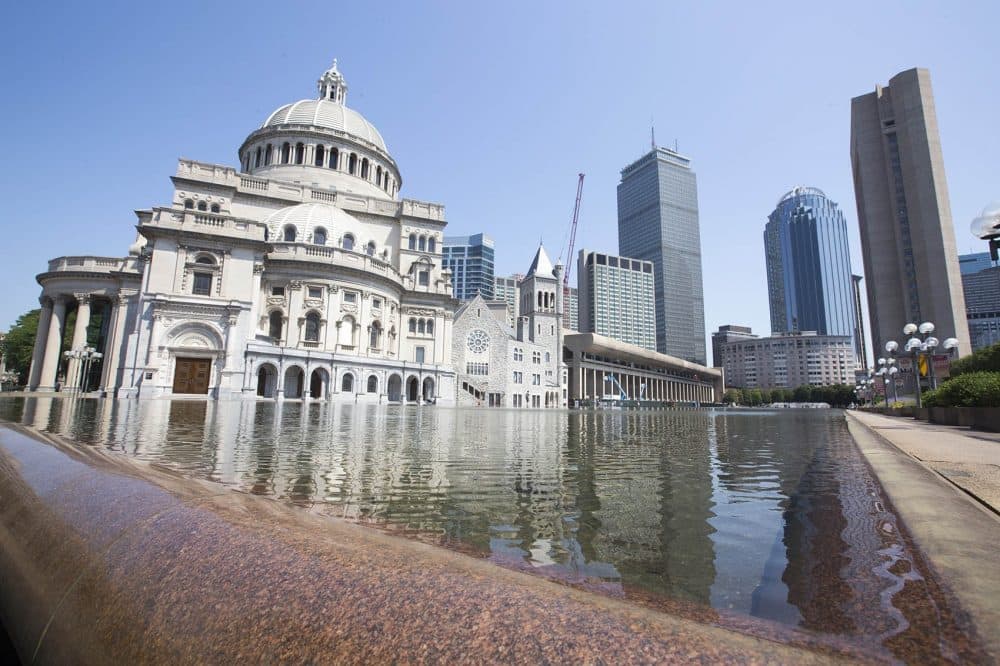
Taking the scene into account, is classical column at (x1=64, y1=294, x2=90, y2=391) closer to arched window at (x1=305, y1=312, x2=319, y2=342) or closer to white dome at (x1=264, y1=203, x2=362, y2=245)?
white dome at (x1=264, y1=203, x2=362, y2=245)

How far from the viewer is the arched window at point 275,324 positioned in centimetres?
4626

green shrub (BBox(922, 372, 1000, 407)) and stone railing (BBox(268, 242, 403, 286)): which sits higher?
stone railing (BBox(268, 242, 403, 286))

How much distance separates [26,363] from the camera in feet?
192

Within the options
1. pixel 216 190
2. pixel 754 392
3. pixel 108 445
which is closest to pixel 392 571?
pixel 108 445

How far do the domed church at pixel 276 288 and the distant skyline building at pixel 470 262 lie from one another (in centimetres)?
→ 9732

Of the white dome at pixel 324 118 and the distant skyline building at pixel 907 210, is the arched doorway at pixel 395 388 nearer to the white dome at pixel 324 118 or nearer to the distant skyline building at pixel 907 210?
the white dome at pixel 324 118

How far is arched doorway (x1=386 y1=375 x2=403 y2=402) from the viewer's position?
49906 millimetres

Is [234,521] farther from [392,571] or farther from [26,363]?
[26,363]

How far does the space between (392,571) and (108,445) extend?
7.74 metres

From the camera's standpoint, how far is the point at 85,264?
46719 millimetres

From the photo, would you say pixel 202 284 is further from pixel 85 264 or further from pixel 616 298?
pixel 616 298

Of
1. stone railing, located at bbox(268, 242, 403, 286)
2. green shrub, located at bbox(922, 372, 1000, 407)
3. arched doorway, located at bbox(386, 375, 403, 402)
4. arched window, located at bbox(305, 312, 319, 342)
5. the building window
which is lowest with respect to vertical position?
green shrub, located at bbox(922, 372, 1000, 407)

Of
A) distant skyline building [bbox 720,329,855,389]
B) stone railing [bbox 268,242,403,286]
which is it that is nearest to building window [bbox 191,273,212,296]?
stone railing [bbox 268,242,403,286]

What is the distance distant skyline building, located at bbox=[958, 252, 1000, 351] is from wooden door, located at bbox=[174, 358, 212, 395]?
136424 millimetres
